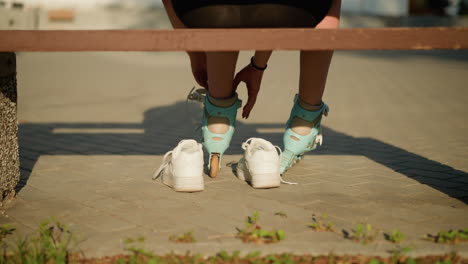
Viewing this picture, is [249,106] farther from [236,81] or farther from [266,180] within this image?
[266,180]

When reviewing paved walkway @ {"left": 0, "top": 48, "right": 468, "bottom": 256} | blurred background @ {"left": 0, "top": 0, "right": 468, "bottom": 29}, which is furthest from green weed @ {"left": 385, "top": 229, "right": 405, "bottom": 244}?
blurred background @ {"left": 0, "top": 0, "right": 468, "bottom": 29}

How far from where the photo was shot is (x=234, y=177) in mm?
3652

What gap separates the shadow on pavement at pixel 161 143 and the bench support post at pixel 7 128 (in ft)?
1.35

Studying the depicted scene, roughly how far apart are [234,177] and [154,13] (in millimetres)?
23371

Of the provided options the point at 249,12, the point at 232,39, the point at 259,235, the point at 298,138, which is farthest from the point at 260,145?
the point at 232,39

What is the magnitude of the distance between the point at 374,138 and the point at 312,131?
73.6 inches

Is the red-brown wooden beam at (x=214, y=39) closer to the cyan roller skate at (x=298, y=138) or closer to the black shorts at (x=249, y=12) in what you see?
the black shorts at (x=249, y=12)

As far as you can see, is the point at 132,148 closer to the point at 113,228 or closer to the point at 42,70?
the point at 113,228

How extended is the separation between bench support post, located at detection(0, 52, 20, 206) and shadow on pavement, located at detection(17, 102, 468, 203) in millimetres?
411

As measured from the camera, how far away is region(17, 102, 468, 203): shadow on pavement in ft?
12.6

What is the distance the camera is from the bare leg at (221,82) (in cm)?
333

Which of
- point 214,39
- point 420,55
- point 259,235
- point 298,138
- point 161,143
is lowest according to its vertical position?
point 420,55

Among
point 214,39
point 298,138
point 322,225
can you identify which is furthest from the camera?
point 298,138

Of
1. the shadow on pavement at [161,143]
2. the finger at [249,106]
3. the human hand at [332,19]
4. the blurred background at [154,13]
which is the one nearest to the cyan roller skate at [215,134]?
the finger at [249,106]
